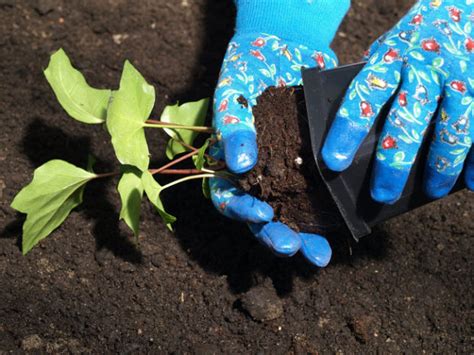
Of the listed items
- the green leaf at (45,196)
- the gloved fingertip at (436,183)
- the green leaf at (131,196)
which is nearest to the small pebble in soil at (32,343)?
the green leaf at (45,196)

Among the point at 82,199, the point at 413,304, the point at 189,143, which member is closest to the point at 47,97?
the point at 82,199

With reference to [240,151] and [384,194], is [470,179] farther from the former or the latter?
[240,151]

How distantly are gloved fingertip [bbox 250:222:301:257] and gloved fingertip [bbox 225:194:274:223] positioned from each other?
39 millimetres

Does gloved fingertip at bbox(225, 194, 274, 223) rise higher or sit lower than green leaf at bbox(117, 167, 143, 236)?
higher

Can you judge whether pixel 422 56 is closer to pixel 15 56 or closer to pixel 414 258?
pixel 414 258

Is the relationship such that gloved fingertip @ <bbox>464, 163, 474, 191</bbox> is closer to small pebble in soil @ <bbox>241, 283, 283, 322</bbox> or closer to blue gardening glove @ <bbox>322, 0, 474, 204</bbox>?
blue gardening glove @ <bbox>322, 0, 474, 204</bbox>

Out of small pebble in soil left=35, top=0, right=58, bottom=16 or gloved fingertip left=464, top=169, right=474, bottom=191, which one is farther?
small pebble in soil left=35, top=0, right=58, bottom=16

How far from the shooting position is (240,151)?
132 cm

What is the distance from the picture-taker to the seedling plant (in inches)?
54.0

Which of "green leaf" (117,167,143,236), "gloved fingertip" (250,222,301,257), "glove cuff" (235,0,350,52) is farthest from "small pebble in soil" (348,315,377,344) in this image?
"glove cuff" (235,0,350,52)

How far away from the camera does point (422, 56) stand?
1.34 metres

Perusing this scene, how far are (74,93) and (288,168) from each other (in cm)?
54

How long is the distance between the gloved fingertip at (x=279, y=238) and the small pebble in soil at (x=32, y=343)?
542mm

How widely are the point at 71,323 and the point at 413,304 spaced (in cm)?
85
